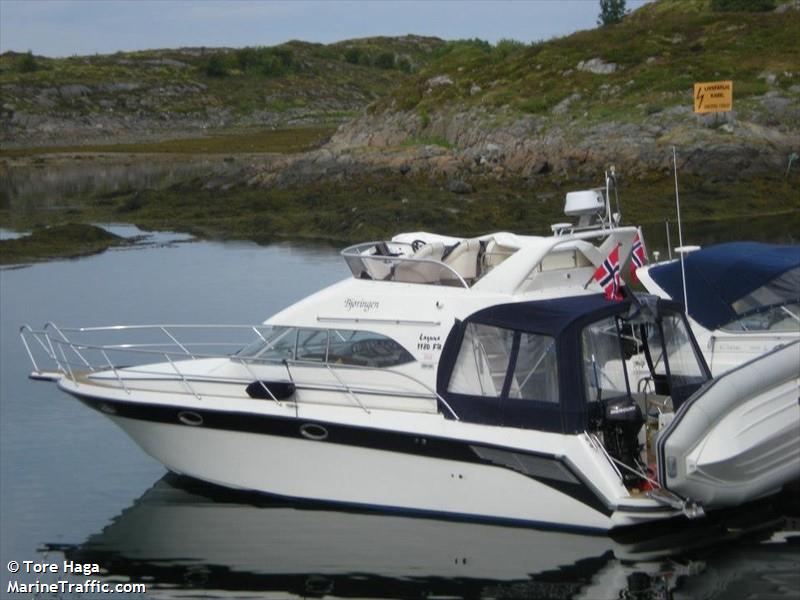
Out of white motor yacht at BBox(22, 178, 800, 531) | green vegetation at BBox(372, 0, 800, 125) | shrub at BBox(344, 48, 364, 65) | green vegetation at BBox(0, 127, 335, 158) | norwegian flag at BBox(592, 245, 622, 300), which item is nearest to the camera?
white motor yacht at BBox(22, 178, 800, 531)

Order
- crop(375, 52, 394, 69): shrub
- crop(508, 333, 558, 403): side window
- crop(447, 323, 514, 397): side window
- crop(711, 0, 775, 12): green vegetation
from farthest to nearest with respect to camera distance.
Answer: crop(375, 52, 394, 69): shrub < crop(711, 0, 775, 12): green vegetation < crop(447, 323, 514, 397): side window < crop(508, 333, 558, 403): side window

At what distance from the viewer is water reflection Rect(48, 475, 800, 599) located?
37.0ft

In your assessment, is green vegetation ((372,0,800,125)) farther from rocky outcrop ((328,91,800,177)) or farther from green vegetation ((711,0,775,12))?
rocky outcrop ((328,91,800,177))

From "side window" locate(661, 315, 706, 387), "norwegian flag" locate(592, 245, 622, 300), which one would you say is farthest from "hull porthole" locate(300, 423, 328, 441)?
"side window" locate(661, 315, 706, 387)

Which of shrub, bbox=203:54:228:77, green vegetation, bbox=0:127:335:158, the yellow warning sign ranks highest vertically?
shrub, bbox=203:54:228:77

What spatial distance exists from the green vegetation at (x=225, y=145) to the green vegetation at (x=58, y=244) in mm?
33510

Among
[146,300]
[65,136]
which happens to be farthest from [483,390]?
[65,136]

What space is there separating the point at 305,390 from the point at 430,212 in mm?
22179

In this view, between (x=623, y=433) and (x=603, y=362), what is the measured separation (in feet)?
2.56

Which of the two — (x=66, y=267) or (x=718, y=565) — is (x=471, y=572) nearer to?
(x=718, y=565)

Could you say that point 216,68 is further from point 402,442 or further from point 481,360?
point 402,442

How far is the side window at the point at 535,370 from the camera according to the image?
11758 millimetres

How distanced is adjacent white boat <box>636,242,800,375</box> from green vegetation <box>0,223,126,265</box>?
21.3 meters

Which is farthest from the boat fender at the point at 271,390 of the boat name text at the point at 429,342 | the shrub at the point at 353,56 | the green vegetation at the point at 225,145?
the shrub at the point at 353,56
